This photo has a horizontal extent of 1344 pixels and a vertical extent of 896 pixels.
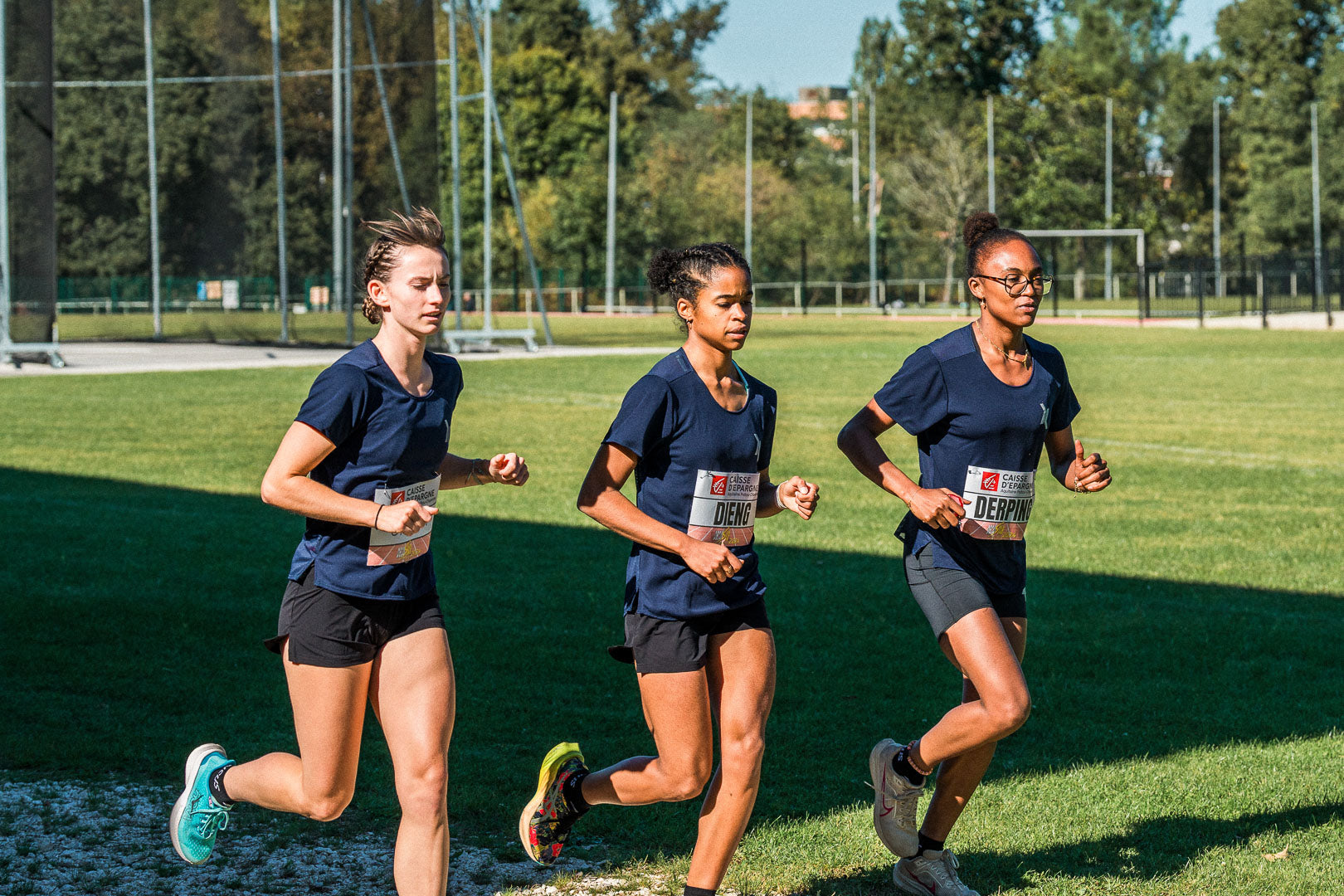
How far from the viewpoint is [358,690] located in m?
4.24

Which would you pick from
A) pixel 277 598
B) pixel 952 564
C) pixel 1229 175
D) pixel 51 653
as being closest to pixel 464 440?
pixel 277 598

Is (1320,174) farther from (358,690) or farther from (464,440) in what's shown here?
(358,690)

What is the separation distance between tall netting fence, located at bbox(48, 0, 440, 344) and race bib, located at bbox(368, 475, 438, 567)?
31532mm

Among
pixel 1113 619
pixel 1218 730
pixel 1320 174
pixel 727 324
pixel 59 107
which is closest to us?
pixel 727 324

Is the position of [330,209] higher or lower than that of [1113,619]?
higher

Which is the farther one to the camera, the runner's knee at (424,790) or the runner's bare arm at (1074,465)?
the runner's bare arm at (1074,465)

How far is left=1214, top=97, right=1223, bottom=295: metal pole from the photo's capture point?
183 feet

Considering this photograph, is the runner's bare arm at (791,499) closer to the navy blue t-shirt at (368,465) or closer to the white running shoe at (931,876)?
the navy blue t-shirt at (368,465)

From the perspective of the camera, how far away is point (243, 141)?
3562cm

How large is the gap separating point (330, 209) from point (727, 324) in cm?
3297

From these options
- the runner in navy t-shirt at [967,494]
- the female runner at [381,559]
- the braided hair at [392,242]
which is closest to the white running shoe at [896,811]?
the runner in navy t-shirt at [967,494]

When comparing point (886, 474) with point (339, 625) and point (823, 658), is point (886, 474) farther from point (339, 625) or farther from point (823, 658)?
point (823, 658)

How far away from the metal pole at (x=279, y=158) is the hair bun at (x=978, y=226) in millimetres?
31260

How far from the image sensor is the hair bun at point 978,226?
Answer: 17.1 ft
